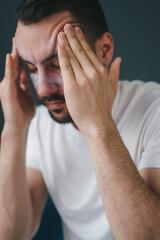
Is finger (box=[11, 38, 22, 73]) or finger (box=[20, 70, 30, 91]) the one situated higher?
finger (box=[11, 38, 22, 73])

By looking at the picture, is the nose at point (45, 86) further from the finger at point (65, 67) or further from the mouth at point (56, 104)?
the finger at point (65, 67)

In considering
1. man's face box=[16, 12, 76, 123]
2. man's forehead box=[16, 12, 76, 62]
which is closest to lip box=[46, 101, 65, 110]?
man's face box=[16, 12, 76, 123]

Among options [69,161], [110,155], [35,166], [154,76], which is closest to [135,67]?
[154,76]

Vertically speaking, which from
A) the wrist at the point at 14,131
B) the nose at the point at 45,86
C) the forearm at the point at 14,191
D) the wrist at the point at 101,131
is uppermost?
the nose at the point at 45,86

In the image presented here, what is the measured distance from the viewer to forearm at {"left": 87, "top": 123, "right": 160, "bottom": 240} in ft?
2.63

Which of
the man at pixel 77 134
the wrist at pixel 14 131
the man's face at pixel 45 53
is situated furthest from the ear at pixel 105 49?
the wrist at pixel 14 131

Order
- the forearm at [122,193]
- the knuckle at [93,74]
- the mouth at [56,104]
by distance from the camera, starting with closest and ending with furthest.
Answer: the forearm at [122,193]
the knuckle at [93,74]
the mouth at [56,104]

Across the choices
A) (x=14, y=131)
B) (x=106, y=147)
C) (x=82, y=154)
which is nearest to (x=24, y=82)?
(x=14, y=131)

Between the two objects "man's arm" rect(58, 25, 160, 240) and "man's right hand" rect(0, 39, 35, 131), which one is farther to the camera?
"man's right hand" rect(0, 39, 35, 131)

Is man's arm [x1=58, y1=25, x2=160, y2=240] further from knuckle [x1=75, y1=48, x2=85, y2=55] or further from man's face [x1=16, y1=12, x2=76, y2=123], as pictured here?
man's face [x1=16, y1=12, x2=76, y2=123]

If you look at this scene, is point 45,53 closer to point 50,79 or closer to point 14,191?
point 50,79

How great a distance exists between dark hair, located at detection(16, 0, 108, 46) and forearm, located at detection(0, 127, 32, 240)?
552 mm

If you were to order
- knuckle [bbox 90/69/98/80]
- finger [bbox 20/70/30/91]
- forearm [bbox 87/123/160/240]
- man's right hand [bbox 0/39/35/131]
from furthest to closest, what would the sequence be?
finger [bbox 20/70/30/91]
man's right hand [bbox 0/39/35/131]
knuckle [bbox 90/69/98/80]
forearm [bbox 87/123/160/240]

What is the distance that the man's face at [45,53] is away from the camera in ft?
3.46
